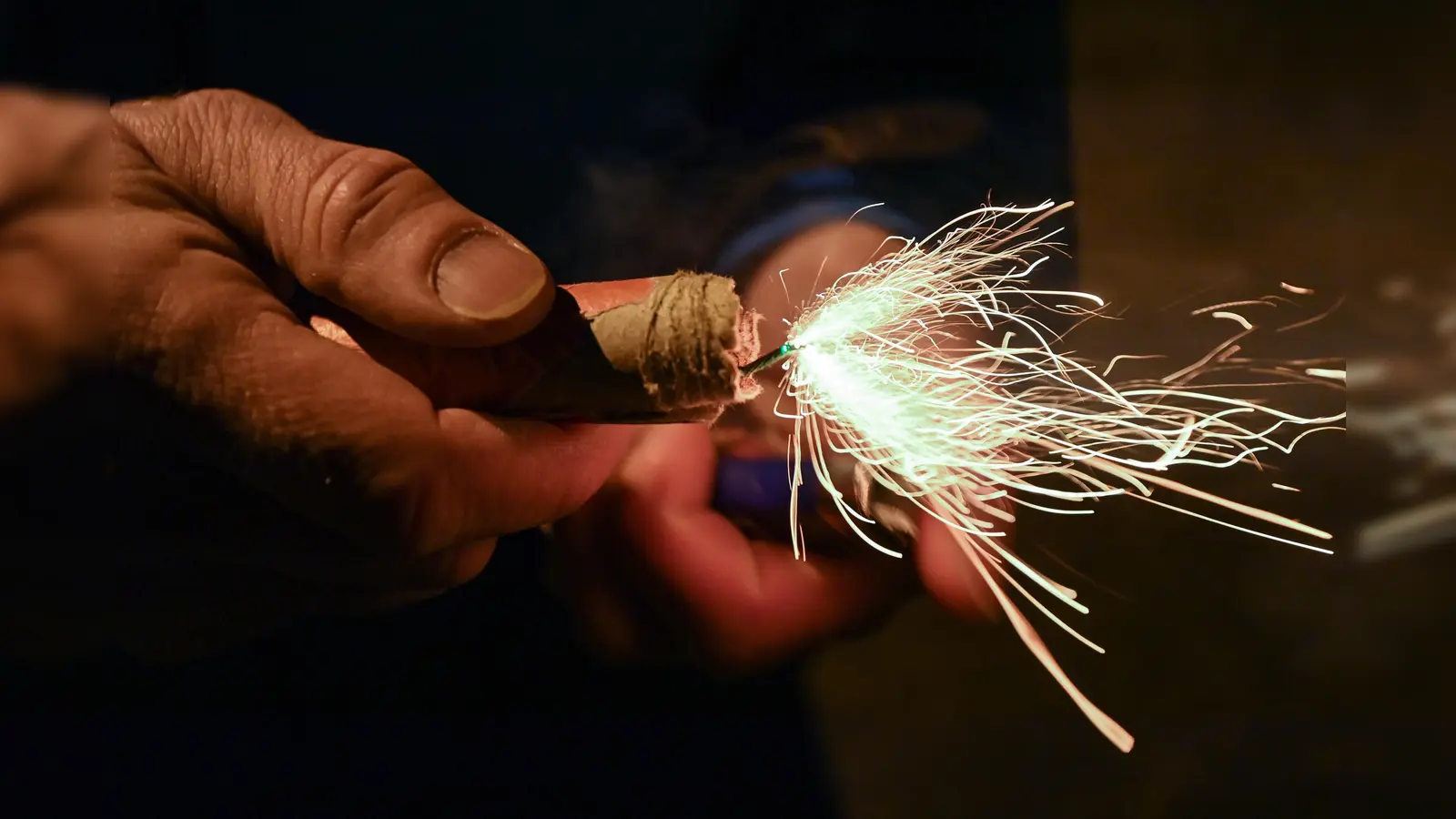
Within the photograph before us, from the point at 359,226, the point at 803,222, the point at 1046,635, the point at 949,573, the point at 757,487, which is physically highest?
the point at 359,226

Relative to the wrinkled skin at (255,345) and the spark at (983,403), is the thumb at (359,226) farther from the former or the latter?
the spark at (983,403)

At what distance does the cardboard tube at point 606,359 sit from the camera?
1.58 ft

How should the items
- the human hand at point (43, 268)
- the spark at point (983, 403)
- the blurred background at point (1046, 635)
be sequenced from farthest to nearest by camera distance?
1. the blurred background at point (1046, 635)
2. the spark at point (983, 403)
3. the human hand at point (43, 268)

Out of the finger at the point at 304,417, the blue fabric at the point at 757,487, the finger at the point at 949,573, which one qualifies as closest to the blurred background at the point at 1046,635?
the finger at the point at 949,573

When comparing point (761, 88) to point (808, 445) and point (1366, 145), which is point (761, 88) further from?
point (1366, 145)

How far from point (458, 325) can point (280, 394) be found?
0.37ft

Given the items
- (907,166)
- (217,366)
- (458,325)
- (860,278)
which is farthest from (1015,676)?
(217,366)

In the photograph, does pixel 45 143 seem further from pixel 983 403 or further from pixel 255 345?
pixel 983 403

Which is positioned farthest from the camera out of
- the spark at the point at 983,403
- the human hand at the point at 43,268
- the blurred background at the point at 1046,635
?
the blurred background at the point at 1046,635

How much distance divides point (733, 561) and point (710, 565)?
0.02m

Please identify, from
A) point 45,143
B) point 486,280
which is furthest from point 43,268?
point 486,280

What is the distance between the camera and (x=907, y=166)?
78 cm

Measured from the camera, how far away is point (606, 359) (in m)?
0.50

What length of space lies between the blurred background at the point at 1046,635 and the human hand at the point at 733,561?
4 cm
